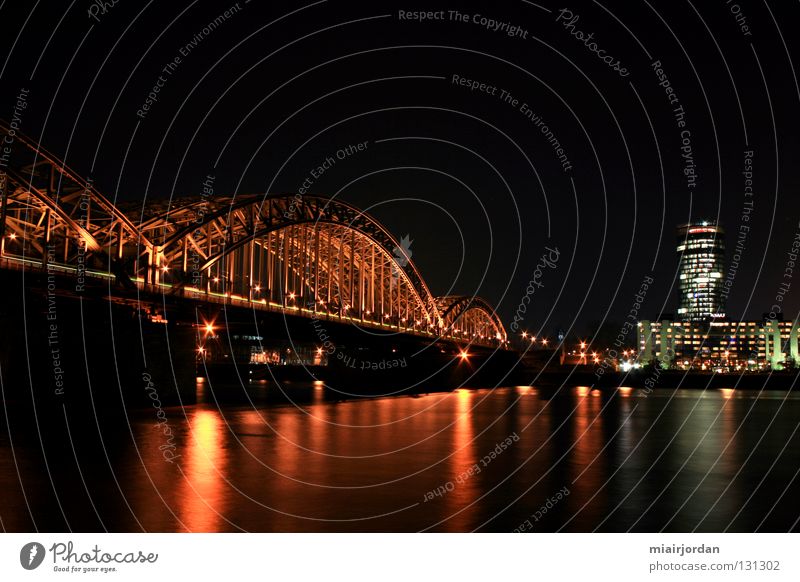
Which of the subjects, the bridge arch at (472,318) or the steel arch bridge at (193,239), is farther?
the bridge arch at (472,318)

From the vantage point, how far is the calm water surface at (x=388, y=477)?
15188 mm

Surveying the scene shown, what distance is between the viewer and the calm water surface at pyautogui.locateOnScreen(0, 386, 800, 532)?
1519 cm

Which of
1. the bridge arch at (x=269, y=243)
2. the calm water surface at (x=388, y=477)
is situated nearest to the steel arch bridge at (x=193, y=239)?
the bridge arch at (x=269, y=243)

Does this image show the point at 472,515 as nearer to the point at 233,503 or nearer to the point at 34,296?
the point at 233,503

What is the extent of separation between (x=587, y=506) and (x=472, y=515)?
254 centimetres

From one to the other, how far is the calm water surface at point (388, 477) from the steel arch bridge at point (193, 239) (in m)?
18.6

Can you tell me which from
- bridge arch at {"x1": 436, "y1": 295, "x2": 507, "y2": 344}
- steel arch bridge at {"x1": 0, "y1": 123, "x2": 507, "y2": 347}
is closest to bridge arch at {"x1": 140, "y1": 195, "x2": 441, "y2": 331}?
steel arch bridge at {"x1": 0, "y1": 123, "x2": 507, "y2": 347}

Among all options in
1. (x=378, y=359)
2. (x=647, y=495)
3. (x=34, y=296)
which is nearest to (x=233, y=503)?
(x=647, y=495)

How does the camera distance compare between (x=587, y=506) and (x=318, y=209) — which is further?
(x=318, y=209)

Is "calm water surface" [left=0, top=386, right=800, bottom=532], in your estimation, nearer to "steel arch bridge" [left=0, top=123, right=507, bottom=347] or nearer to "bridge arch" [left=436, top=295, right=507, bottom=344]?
"steel arch bridge" [left=0, top=123, right=507, bottom=347]

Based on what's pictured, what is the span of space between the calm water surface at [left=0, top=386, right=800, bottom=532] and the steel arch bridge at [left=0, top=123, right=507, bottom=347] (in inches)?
A: 732

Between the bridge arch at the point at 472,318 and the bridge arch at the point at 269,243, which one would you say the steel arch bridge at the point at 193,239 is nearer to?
the bridge arch at the point at 269,243

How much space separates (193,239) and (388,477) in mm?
51789
